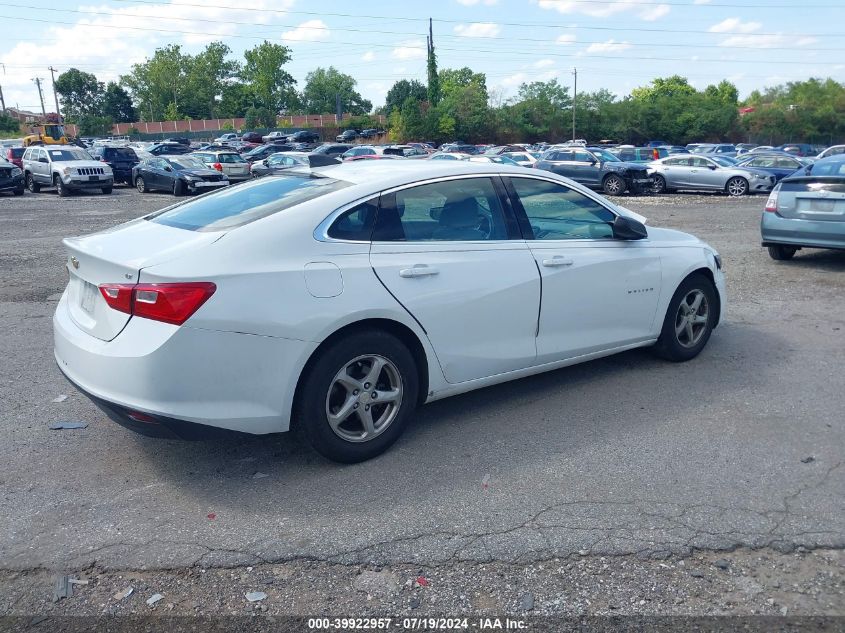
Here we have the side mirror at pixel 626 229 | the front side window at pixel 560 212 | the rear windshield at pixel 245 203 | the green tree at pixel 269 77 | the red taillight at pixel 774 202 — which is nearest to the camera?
the rear windshield at pixel 245 203

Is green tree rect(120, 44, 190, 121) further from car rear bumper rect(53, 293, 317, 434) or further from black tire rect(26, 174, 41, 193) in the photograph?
car rear bumper rect(53, 293, 317, 434)

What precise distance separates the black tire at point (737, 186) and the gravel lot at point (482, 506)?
830 inches

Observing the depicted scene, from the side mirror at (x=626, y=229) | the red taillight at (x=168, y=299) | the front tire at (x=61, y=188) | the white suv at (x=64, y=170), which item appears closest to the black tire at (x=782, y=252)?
the side mirror at (x=626, y=229)

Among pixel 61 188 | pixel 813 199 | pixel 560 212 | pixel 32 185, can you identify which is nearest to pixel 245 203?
pixel 560 212

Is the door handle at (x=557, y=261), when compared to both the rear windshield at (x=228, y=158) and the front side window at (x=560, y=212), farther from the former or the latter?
the rear windshield at (x=228, y=158)

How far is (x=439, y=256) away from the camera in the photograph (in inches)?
177

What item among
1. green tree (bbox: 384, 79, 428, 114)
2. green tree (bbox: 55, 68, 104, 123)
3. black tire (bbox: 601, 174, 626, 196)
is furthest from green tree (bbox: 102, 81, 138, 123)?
black tire (bbox: 601, 174, 626, 196)

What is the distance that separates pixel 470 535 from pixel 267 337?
1392mm

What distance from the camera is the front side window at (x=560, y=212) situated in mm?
5090

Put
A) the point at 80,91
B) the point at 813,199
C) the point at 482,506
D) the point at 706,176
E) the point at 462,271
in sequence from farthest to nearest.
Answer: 1. the point at 80,91
2. the point at 706,176
3. the point at 813,199
4. the point at 462,271
5. the point at 482,506

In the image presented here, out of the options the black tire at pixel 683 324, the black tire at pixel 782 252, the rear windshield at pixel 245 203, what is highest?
the rear windshield at pixel 245 203

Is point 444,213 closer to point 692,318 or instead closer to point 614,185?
point 692,318

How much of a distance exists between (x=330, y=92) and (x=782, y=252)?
131301 mm

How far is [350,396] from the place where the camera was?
13.7 ft
